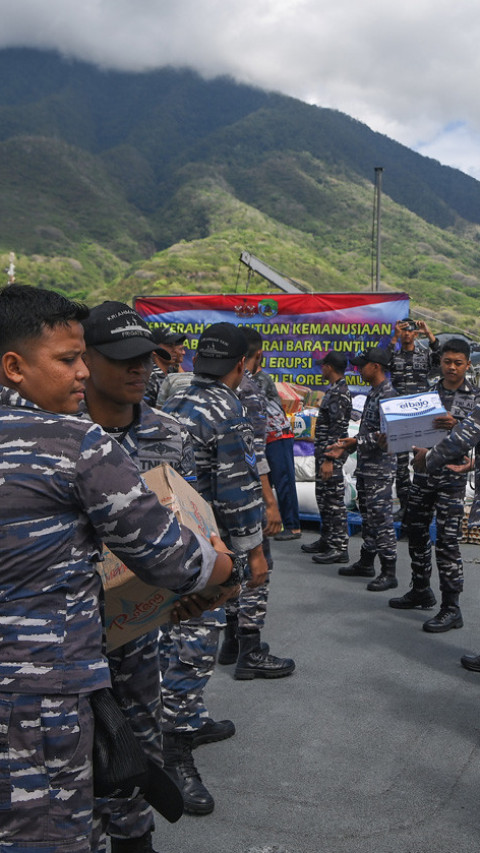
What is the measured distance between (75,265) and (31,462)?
7979 centimetres

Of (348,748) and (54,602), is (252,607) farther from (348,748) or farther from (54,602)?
(54,602)

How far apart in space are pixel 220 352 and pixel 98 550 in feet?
6.94

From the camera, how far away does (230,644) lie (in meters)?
5.30

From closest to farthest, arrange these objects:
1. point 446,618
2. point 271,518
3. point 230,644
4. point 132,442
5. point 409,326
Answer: point 132,442, point 271,518, point 230,644, point 446,618, point 409,326

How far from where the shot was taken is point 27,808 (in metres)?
1.79

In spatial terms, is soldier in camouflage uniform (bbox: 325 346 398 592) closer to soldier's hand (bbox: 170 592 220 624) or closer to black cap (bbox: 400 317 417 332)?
black cap (bbox: 400 317 417 332)

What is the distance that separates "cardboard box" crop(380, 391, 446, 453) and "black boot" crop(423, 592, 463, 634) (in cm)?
108

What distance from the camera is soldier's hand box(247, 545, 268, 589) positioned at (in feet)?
12.9

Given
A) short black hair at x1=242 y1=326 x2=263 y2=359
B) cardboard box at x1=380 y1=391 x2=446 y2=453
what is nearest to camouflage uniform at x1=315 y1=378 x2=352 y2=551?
short black hair at x1=242 y1=326 x2=263 y2=359

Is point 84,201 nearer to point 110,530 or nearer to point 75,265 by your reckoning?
point 75,265

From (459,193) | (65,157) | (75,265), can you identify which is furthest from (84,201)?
(459,193)

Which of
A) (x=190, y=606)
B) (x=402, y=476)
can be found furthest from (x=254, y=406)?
(x=190, y=606)

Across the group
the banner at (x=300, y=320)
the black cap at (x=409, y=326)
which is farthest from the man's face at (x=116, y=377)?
the banner at (x=300, y=320)

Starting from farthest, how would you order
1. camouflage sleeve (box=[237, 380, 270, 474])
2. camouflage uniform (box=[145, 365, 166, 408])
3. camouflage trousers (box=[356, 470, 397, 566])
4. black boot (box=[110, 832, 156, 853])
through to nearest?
1. camouflage uniform (box=[145, 365, 166, 408])
2. camouflage trousers (box=[356, 470, 397, 566])
3. camouflage sleeve (box=[237, 380, 270, 474])
4. black boot (box=[110, 832, 156, 853])
